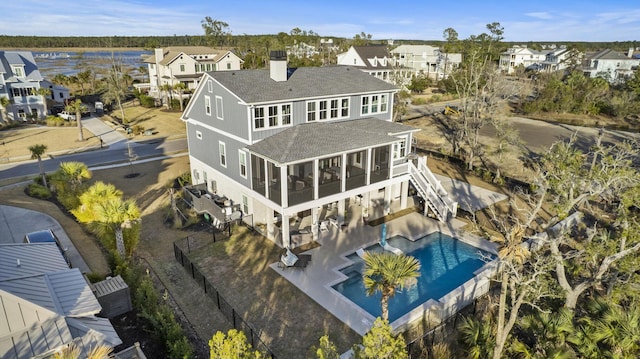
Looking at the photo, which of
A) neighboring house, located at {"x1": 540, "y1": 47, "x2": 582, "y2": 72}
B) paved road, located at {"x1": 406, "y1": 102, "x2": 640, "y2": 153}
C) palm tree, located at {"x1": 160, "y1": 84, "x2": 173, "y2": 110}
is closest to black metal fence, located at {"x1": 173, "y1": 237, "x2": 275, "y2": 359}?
paved road, located at {"x1": 406, "y1": 102, "x2": 640, "y2": 153}

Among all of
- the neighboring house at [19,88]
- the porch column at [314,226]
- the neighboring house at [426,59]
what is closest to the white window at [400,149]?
the porch column at [314,226]

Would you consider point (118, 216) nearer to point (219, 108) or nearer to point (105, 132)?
point (219, 108)

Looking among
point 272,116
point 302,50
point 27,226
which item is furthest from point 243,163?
point 302,50

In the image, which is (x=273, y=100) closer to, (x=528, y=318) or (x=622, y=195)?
(x=528, y=318)

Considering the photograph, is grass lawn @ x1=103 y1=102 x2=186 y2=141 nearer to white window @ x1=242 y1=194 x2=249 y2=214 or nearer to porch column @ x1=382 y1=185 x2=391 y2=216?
white window @ x1=242 y1=194 x2=249 y2=214

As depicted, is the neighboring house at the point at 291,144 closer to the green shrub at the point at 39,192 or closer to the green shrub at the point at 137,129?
the green shrub at the point at 39,192

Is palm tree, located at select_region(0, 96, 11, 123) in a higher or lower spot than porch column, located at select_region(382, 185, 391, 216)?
higher
